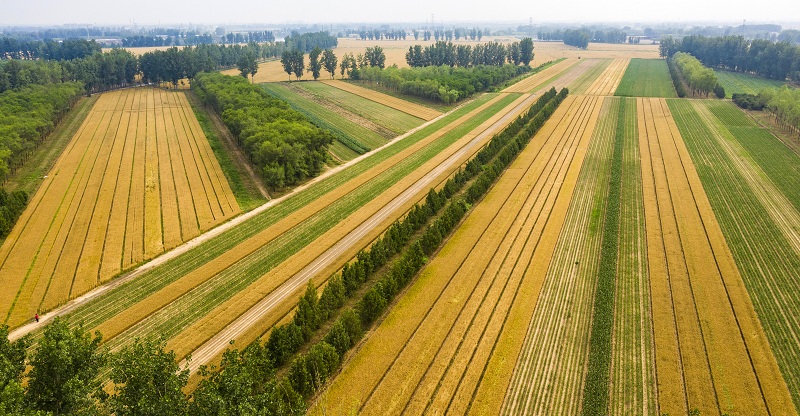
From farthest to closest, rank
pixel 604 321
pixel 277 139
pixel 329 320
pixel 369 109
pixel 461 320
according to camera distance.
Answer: pixel 369 109, pixel 277 139, pixel 329 320, pixel 461 320, pixel 604 321

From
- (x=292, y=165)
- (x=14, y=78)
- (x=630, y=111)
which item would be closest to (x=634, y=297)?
(x=292, y=165)

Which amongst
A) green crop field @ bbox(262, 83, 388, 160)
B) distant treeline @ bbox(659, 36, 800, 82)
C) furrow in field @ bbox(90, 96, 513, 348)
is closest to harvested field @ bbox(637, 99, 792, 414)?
furrow in field @ bbox(90, 96, 513, 348)

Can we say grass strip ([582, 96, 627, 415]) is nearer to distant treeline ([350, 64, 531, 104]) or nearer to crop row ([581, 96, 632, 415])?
crop row ([581, 96, 632, 415])

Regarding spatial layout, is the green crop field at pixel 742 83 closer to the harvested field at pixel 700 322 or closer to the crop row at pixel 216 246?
the harvested field at pixel 700 322

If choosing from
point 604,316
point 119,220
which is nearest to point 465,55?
point 119,220

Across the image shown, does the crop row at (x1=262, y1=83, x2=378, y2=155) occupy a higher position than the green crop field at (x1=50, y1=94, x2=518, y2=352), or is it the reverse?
the crop row at (x1=262, y1=83, x2=378, y2=155)

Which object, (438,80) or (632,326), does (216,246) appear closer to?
(632,326)
